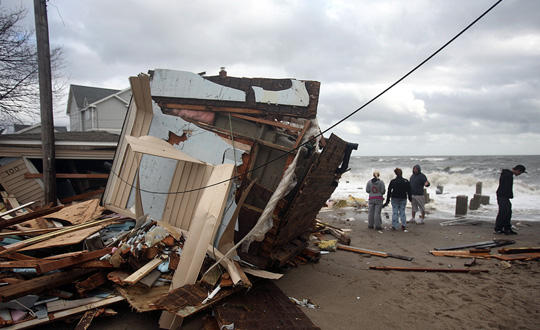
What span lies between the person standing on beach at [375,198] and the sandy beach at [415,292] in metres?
1.99

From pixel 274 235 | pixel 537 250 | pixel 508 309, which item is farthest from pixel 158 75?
pixel 537 250

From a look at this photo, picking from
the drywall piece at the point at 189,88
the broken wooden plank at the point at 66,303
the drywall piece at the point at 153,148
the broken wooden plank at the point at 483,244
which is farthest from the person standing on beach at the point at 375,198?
the broken wooden plank at the point at 66,303

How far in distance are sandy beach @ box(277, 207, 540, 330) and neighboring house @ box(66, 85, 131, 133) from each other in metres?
23.2

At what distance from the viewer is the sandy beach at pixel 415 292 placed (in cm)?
423

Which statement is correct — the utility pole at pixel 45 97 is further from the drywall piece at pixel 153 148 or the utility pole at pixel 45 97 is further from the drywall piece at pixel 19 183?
the drywall piece at pixel 153 148

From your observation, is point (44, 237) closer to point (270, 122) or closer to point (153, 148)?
point (153, 148)

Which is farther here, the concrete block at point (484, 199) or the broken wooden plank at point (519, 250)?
the concrete block at point (484, 199)

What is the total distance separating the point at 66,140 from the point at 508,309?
35.4ft

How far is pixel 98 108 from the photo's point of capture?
25.2 m

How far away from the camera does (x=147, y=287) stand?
4188 millimetres

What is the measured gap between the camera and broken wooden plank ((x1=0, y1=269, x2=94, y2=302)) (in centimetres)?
361

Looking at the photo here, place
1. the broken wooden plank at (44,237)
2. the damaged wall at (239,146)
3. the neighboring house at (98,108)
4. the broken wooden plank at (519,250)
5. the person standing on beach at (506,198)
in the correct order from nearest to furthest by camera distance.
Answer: the broken wooden plank at (44,237)
the damaged wall at (239,146)
the broken wooden plank at (519,250)
the person standing on beach at (506,198)
the neighboring house at (98,108)

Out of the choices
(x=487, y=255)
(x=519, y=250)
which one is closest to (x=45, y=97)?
(x=487, y=255)

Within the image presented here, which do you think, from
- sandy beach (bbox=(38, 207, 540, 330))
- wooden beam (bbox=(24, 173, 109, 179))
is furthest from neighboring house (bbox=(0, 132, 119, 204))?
sandy beach (bbox=(38, 207, 540, 330))
